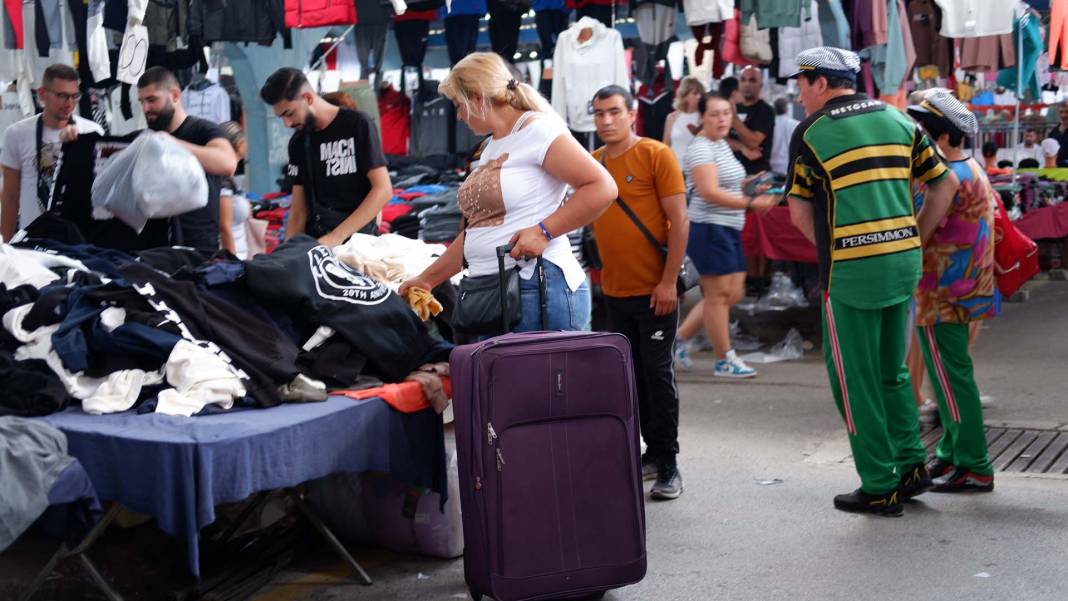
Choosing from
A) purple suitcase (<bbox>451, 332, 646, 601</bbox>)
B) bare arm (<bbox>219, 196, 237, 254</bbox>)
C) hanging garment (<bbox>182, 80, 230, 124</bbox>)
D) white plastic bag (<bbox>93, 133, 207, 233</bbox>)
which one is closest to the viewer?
purple suitcase (<bbox>451, 332, 646, 601</bbox>)

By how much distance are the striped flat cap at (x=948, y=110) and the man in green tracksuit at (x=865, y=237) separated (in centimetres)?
46

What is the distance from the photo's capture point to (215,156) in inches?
202

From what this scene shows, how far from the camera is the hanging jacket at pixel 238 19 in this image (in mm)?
8578

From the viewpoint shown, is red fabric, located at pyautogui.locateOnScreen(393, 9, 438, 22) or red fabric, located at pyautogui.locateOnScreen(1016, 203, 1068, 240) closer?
red fabric, located at pyautogui.locateOnScreen(393, 9, 438, 22)

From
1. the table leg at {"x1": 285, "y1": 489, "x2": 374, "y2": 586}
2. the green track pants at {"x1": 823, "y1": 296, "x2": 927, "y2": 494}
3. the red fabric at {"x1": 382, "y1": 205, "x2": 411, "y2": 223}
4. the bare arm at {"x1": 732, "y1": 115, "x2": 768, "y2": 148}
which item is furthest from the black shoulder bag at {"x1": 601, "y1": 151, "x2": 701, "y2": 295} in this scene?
the bare arm at {"x1": 732, "y1": 115, "x2": 768, "y2": 148}

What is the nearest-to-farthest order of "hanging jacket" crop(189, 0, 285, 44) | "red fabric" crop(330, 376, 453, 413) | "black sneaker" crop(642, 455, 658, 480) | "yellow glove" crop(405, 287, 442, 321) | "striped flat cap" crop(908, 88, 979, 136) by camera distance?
"red fabric" crop(330, 376, 453, 413) → "yellow glove" crop(405, 287, 442, 321) → "striped flat cap" crop(908, 88, 979, 136) → "black sneaker" crop(642, 455, 658, 480) → "hanging jacket" crop(189, 0, 285, 44)

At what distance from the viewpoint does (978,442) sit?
208 inches

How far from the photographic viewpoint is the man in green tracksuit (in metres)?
4.78

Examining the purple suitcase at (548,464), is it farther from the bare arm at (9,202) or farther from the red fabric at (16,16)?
the red fabric at (16,16)

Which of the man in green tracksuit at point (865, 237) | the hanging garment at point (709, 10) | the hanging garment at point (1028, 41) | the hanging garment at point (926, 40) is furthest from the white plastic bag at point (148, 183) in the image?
the hanging garment at point (1028, 41)

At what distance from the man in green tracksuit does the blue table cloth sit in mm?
1929

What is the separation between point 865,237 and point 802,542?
1168mm

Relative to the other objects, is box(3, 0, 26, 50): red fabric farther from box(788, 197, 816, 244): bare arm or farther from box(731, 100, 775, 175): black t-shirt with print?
box(788, 197, 816, 244): bare arm

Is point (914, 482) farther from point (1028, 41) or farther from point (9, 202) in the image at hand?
point (1028, 41)
